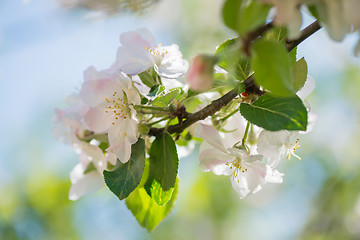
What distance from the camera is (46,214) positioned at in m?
4.02

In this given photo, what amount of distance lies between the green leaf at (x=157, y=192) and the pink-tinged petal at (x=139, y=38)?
0.22 m

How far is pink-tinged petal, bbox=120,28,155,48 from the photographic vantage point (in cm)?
67

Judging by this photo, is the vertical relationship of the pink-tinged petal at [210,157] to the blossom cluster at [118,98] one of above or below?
below

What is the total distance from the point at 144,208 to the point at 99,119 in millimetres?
180

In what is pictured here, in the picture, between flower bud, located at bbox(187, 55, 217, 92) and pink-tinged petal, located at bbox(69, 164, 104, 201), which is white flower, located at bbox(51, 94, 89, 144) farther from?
flower bud, located at bbox(187, 55, 217, 92)

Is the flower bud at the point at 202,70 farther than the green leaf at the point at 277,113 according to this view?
No

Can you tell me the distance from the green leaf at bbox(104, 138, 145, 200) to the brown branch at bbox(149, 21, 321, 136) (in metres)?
Result: 0.05

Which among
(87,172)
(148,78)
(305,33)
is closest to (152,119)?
(148,78)

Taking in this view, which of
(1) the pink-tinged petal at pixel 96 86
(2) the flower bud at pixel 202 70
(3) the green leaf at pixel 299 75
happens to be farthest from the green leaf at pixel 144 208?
(2) the flower bud at pixel 202 70

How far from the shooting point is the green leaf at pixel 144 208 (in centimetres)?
71

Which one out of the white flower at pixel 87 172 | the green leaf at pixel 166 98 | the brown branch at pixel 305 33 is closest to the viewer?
the brown branch at pixel 305 33

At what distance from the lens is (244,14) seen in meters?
0.33

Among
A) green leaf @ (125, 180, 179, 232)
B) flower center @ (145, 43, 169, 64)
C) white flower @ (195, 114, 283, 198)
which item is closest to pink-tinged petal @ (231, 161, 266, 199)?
white flower @ (195, 114, 283, 198)

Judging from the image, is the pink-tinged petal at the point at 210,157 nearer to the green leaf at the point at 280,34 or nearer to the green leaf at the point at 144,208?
the green leaf at the point at 144,208
